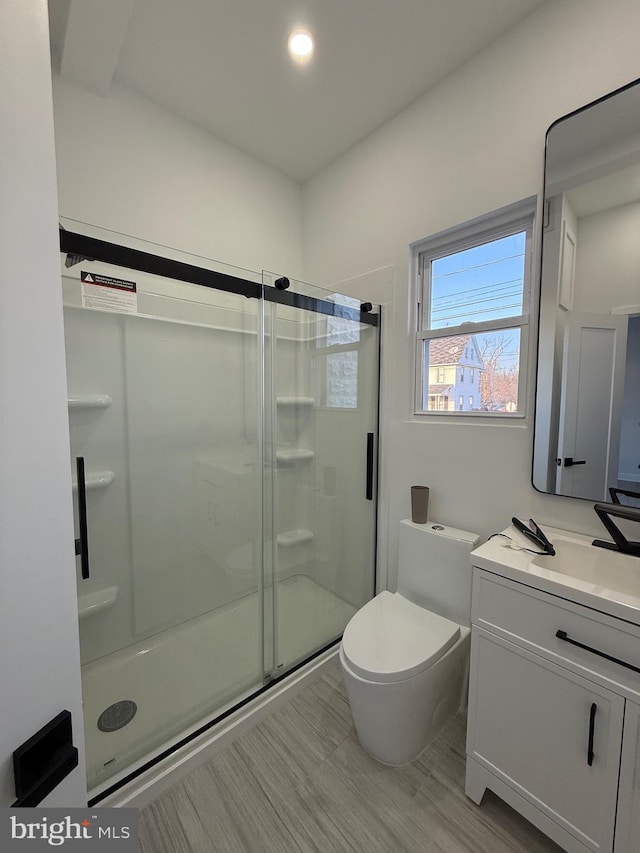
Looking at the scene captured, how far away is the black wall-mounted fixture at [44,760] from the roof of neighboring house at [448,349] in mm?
1884

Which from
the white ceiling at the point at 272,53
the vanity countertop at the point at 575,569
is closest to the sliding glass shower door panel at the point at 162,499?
the white ceiling at the point at 272,53

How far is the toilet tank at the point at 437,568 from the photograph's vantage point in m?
1.61

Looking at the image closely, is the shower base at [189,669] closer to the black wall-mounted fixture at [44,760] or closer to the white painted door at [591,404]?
the black wall-mounted fixture at [44,760]

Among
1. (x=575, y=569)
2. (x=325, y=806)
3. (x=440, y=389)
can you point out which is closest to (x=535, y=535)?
(x=575, y=569)

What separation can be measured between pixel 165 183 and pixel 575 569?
261 centimetres

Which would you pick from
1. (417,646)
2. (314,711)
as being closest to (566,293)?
(417,646)

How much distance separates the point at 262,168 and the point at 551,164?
170 cm

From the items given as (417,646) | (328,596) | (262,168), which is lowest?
(328,596)

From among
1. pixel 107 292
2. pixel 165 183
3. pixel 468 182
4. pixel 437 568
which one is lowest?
pixel 437 568

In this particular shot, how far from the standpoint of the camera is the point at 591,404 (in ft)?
4.52

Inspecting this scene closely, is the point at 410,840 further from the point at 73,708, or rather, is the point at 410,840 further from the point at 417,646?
the point at 73,708

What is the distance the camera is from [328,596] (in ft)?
7.57

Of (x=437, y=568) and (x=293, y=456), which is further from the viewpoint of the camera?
(x=293, y=456)

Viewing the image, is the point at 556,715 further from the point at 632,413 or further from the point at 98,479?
the point at 98,479
